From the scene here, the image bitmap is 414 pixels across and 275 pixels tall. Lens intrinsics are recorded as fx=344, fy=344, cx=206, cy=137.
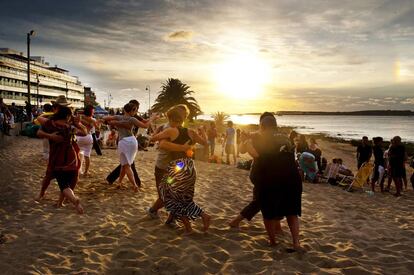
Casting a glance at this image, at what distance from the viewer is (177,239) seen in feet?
16.6

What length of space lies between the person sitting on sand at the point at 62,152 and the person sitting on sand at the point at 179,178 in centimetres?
190

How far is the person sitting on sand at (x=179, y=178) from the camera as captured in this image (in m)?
5.12

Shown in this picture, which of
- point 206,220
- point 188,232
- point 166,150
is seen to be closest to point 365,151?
point 206,220

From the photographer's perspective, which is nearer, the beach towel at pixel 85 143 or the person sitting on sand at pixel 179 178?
the person sitting on sand at pixel 179 178

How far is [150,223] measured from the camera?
5.77 m

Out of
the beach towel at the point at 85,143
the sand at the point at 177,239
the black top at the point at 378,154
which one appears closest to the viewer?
the sand at the point at 177,239

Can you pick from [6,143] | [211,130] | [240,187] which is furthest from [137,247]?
[6,143]

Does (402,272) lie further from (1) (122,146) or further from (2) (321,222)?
(1) (122,146)

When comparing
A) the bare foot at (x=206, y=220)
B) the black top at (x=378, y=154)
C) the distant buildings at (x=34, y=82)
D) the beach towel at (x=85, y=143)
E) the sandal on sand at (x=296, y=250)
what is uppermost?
the distant buildings at (x=34, y=82)

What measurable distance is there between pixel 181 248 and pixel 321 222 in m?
2.97

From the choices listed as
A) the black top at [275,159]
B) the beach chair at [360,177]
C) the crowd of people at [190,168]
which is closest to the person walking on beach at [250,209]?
the crowd of people at [190,168]

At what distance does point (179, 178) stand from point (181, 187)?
136 millimetres

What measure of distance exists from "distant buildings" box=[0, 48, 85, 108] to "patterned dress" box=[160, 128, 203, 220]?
49.0 metres

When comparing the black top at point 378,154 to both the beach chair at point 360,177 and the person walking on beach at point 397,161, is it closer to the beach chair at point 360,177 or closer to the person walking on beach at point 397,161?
the person walking on beach at point 397,161
